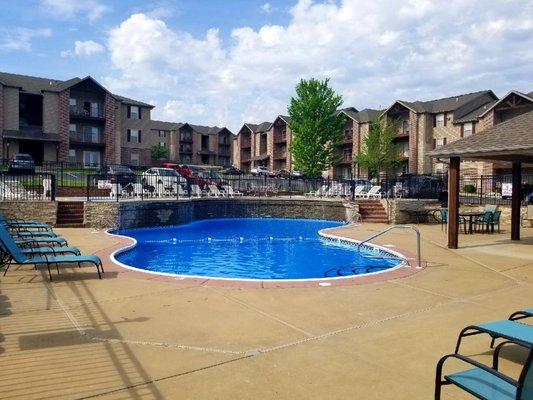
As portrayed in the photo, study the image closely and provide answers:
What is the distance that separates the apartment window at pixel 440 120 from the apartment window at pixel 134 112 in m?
35.7

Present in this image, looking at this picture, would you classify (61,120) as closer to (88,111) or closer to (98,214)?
(88,111)

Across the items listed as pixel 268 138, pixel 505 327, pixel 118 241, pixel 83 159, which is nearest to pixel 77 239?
pixel 118 241

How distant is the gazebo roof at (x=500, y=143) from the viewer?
488 inches

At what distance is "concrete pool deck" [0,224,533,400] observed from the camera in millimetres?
4273

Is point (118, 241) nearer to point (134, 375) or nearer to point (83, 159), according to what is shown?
point (134, 375)

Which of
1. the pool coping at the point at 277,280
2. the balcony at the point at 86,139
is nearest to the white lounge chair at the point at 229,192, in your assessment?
the pool coping at the point at 277,280

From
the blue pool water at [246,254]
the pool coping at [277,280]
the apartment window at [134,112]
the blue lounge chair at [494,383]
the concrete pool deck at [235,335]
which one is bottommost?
the blue pool water at [246,254]

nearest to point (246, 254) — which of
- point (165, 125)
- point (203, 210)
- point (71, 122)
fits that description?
point (203, 210)

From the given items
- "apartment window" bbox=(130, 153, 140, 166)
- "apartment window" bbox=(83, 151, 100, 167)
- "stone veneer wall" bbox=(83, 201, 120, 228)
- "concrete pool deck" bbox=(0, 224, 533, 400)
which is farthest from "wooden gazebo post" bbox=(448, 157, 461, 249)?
"apartment window" bbox=(130, 153, 140, 166)

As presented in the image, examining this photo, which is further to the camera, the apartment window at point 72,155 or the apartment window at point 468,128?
the apartment window at point 72,155

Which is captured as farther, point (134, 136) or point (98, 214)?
point (134, 136)

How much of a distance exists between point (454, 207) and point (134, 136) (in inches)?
1886

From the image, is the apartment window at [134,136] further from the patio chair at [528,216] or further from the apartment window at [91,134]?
the patio chair at [528,216]

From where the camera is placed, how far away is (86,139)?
163ft
